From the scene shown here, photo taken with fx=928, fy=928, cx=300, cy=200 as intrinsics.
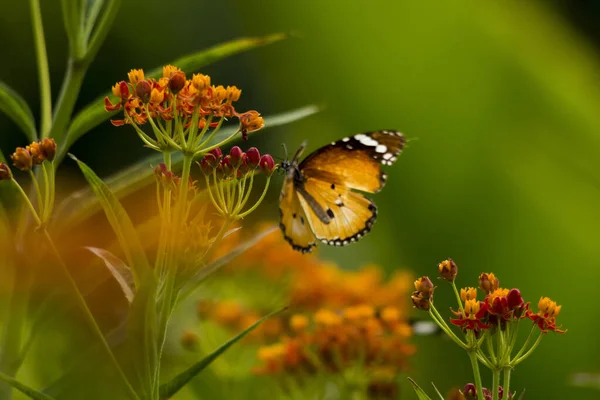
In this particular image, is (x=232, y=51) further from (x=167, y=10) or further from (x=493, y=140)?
(x=167, y=10)

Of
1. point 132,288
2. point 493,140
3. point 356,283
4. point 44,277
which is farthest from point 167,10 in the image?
point 132,288

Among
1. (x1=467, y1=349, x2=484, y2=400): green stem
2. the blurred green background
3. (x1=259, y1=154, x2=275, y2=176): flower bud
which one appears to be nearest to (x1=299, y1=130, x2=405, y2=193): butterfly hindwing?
(x1=259, y1=154, x2=275, y2=176): flower bud

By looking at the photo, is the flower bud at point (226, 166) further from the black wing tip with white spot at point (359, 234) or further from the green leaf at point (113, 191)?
the black wing tip with white spot at point (359, 234)

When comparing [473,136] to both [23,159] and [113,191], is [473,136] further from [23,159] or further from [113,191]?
[23,159]

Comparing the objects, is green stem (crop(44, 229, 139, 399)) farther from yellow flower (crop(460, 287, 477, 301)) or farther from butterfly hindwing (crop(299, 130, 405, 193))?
butterfly hindwing (crop(299, 130, 405, 193))

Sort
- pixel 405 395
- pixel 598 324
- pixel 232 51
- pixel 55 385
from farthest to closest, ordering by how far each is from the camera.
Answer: pixel 598 324 → pixel 405 395 → pixel 232 51 → pixel 55 385
